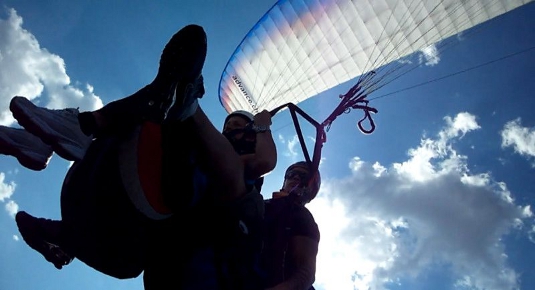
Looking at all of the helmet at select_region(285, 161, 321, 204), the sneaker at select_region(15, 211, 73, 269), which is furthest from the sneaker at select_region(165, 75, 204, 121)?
the helmet at select_region(285, 161, 321, 204)

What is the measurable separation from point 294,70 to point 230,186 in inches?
312

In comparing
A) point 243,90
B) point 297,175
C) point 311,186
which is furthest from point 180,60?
point 243,90

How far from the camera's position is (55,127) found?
174 centimetres

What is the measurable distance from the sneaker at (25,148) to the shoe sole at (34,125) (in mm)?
180

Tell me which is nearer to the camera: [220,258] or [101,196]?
[101,196]

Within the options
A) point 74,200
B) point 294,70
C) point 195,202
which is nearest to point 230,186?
point 195,202

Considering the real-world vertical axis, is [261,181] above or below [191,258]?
above

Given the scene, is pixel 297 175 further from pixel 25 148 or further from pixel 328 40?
pixel 328 40

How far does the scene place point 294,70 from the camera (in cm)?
935

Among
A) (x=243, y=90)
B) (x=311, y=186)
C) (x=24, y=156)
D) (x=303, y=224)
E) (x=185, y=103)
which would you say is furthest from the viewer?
(x=243, y=90)

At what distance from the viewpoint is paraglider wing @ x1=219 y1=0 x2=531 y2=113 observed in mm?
8078

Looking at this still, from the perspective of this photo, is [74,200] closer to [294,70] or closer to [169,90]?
[169,90]

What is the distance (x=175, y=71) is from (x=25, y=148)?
3.00 feet

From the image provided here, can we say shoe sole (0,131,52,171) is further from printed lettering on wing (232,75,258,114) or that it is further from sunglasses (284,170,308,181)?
printed lettering on wing (232,75,258,114)
